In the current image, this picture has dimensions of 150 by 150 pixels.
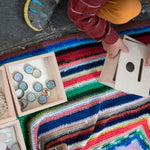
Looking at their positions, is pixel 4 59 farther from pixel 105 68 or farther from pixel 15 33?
pixel 105 68

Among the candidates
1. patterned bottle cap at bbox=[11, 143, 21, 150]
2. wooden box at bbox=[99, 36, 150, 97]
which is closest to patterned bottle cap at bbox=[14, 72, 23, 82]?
patterned bottle cap at bbox=[11, 143, 21, 150]

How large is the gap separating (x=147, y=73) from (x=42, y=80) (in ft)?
1.71

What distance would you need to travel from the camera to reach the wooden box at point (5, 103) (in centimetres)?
81

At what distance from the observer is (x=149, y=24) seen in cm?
124

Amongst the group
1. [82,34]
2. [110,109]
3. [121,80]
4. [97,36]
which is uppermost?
[82,34]

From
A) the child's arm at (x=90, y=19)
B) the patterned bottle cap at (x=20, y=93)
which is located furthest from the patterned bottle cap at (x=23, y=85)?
the child's arm at (x=90, y=19)

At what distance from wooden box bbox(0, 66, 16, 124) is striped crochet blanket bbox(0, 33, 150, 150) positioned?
21 centimetres

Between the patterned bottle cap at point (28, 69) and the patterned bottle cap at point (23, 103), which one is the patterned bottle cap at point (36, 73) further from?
the patterned bottle cap at point (23, 103)

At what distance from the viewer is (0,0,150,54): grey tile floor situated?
105cm

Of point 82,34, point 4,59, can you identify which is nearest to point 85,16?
point 82,34

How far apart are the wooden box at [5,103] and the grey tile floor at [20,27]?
0.27 meters

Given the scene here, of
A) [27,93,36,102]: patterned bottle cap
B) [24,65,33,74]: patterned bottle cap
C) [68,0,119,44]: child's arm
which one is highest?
[68,0,119,44]: child's arm

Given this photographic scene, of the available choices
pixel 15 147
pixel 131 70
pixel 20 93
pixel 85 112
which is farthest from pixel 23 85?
pixel 131 70

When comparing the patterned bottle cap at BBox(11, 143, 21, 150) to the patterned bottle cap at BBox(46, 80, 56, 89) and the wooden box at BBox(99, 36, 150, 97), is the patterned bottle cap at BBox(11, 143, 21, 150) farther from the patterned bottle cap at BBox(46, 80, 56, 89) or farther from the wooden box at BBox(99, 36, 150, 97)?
the wooden box at BBox(99, 36, 150, 97)
